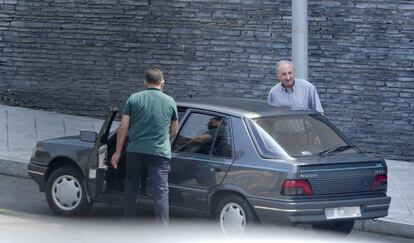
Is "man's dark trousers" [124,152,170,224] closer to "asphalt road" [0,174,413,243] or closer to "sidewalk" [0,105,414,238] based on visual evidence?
"asphalt road" [0,174,413,243]

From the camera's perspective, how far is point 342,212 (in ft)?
30.0

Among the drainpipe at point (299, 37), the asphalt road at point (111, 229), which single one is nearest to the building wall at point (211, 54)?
the drainpipe at point (299, 37)

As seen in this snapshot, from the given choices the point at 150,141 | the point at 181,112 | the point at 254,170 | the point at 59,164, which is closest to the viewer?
the point at 254,170

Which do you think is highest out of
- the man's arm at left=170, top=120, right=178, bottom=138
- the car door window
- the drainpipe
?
the drainpipe

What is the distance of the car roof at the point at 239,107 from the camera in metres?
9.55

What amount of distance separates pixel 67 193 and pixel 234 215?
7.08ft

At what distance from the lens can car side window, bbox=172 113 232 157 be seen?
9484 millimetres

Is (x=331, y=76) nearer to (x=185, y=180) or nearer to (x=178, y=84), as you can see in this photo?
(x=178, y=84)

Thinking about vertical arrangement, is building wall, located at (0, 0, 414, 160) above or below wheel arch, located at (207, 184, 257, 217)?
above

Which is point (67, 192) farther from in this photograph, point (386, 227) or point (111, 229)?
point (386, 227)

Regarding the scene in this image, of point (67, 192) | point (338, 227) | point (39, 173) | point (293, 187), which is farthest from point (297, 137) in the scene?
point (39, 173)

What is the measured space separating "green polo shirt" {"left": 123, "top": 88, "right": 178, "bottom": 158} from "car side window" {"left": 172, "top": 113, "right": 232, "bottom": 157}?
0.29 m

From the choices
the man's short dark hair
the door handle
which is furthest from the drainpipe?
the door handle

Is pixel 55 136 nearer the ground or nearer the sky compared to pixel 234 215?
nearer the sky
